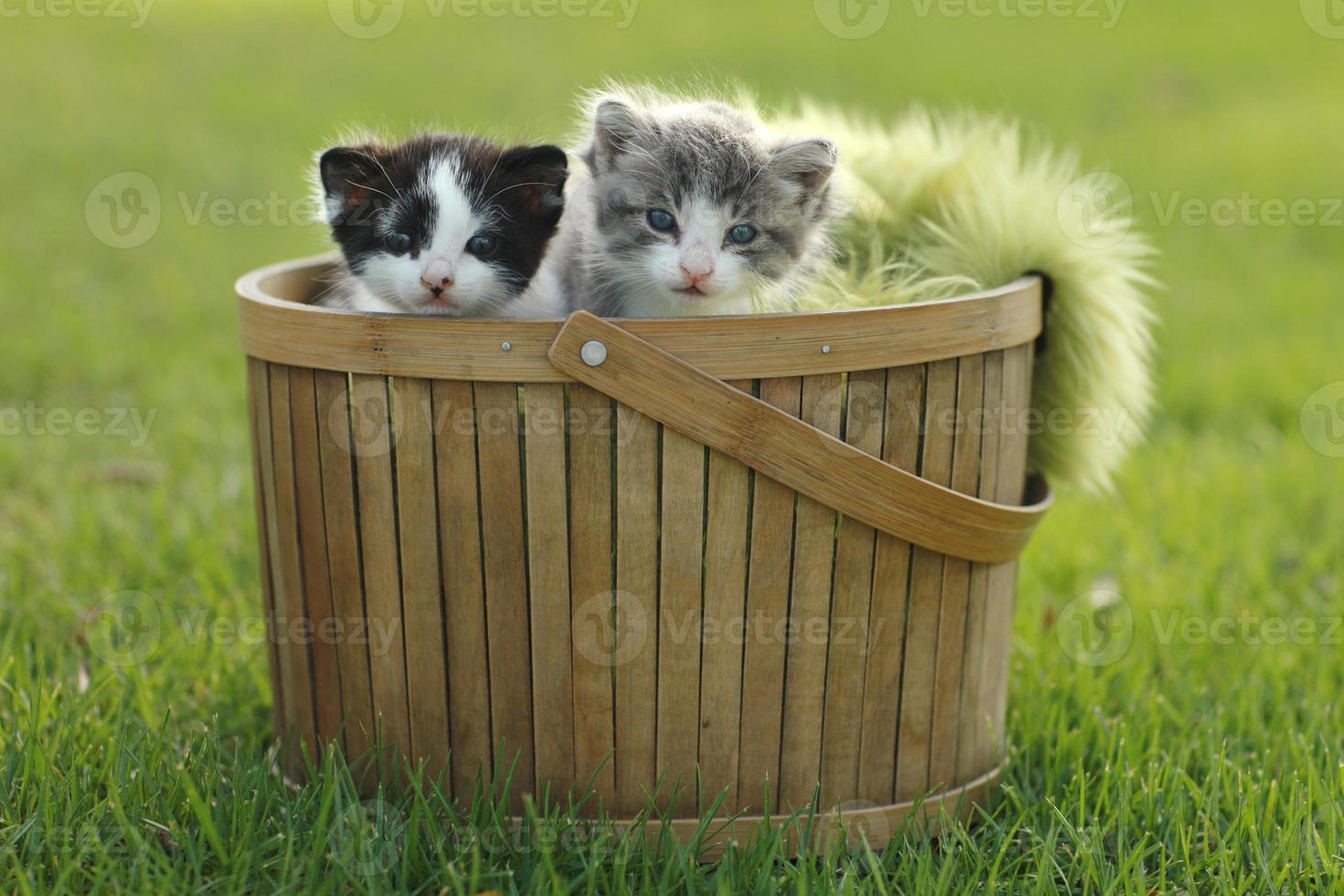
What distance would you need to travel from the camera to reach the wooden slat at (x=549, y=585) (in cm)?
210

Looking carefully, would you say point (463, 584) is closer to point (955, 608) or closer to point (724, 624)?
point (724, 624)

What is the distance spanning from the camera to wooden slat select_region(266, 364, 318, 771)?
2.34m

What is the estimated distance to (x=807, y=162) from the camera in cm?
229

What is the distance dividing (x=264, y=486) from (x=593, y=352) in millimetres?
875

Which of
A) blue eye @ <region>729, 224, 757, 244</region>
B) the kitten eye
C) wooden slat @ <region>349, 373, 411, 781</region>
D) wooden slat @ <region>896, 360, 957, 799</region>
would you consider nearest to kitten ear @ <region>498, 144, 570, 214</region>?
the kitten eye

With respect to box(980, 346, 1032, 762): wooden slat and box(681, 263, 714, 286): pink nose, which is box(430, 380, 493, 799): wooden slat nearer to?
box(681, 263, 714, 286): pink nose

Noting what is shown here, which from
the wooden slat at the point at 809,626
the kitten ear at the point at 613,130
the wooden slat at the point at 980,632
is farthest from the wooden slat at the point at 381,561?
the wooden slat at the point at 980,632

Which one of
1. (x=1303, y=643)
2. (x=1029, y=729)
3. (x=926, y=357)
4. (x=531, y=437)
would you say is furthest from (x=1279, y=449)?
(x=531, y=437)

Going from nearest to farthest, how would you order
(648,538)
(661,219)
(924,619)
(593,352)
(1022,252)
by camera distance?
(593,352) < (648,538) < (661,219) < (924,619) < (1022,252)

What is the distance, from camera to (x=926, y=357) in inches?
86.7

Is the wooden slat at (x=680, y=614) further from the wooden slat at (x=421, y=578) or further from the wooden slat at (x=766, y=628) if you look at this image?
the wooden slat at (x=421, y=578)

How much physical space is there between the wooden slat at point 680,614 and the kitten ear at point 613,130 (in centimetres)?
59

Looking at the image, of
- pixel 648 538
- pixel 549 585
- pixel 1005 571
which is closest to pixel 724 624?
pixel 648 538

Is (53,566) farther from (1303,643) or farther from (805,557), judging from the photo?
(1303,643)
